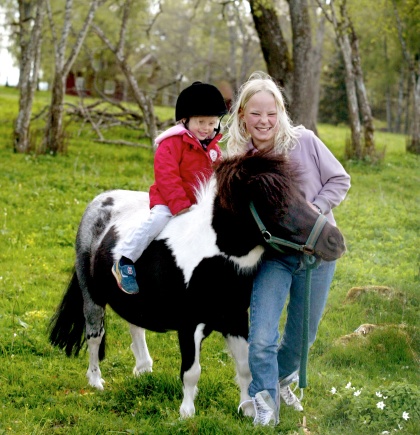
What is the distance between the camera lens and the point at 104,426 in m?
4.51

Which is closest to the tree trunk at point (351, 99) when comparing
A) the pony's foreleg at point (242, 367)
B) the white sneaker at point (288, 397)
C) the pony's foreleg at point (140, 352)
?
the pony's foreleg at point (140, 352)

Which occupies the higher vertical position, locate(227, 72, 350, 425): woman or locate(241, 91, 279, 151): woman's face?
locate(241, 91, 279, 151): woman's face

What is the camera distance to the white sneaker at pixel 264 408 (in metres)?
4.09

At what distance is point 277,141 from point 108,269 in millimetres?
1698

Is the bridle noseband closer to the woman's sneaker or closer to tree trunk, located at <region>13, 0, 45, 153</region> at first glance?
the woman's sneaker

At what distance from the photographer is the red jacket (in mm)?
4391

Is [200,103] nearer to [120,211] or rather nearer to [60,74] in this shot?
[120,211]

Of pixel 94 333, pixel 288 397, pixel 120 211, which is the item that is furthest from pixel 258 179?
pixel 94 333

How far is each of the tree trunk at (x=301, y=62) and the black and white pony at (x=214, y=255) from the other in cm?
1102

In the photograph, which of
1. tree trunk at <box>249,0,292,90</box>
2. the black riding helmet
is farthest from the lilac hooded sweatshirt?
tree trunk at <box>249,0,292,90</box>

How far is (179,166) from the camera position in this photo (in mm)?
4523

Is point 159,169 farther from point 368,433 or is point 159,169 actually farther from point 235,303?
point 368,433

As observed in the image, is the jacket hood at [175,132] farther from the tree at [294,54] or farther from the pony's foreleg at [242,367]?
the tree at [294,54]

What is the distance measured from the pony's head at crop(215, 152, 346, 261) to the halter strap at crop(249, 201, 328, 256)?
0.02m
